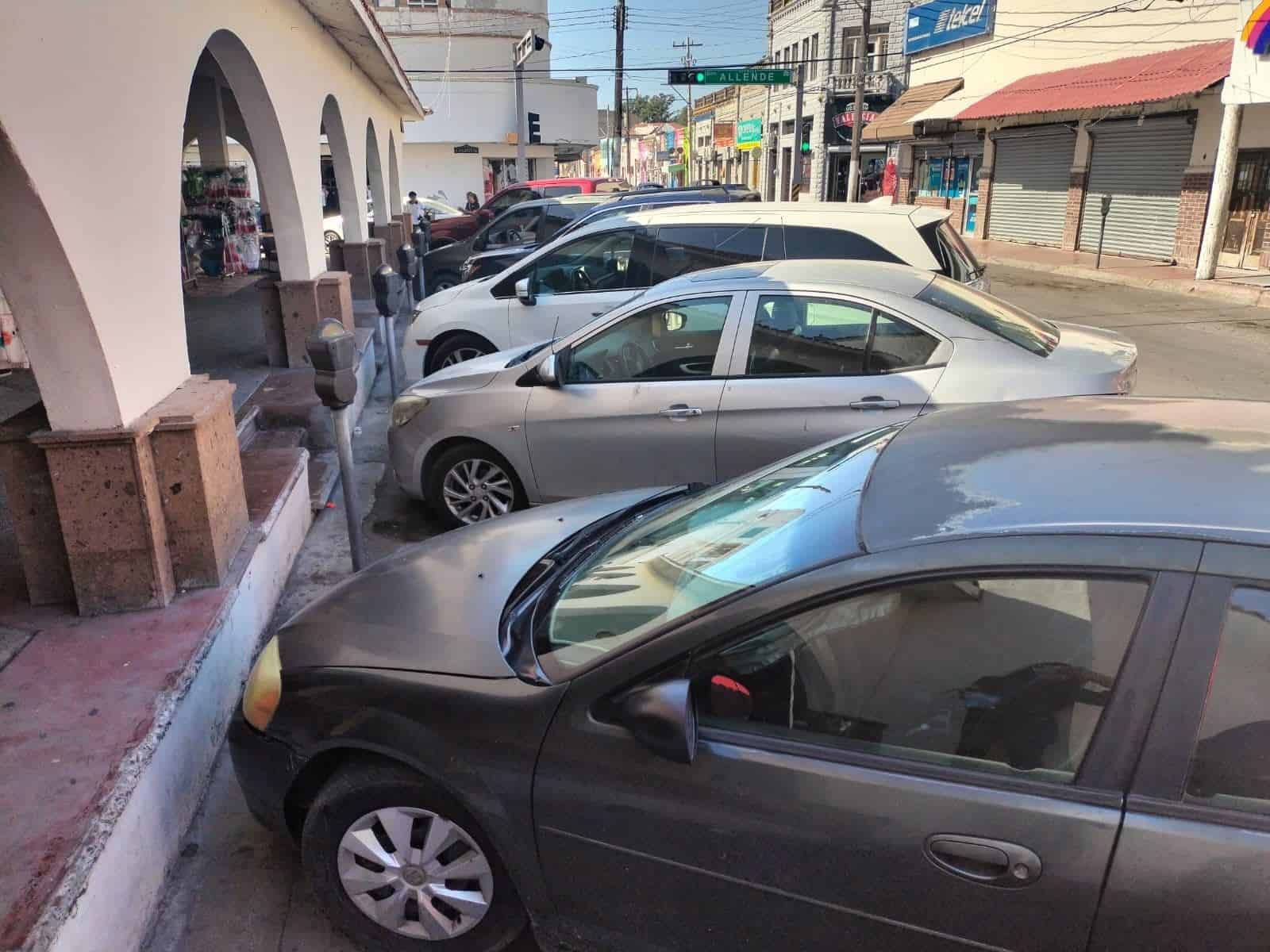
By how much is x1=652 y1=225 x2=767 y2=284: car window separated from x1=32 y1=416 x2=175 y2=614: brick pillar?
16.8ft

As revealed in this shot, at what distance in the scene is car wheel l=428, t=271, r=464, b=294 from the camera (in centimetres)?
1562

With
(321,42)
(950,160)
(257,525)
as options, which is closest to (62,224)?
(257,525)

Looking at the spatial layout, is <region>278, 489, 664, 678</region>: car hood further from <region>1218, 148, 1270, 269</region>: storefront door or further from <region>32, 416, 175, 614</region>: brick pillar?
<region>1218, 148, 1270, 269</region>: storefront door

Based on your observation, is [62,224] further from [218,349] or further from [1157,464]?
[218,349]

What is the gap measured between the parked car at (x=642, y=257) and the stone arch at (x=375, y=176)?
732cm

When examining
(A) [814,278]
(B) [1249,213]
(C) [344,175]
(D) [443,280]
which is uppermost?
(C) [344,175]

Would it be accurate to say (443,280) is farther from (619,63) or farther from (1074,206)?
(619,63)

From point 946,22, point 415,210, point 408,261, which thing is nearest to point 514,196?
point 415,210

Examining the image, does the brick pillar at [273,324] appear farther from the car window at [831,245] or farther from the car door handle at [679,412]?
the car door handle at [679,412]

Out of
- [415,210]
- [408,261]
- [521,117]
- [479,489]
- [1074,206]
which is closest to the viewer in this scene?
[479,489]

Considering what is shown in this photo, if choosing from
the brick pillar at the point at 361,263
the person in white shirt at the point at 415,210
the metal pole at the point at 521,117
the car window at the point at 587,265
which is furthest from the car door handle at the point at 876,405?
the metal pole at the point at 521,117

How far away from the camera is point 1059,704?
191cm

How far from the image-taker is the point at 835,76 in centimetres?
4038

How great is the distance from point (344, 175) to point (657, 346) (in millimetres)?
8900
